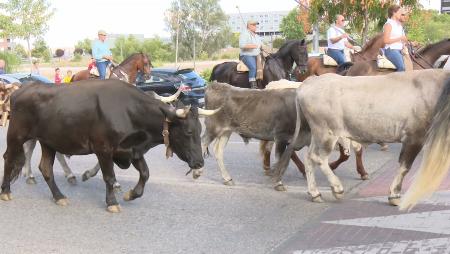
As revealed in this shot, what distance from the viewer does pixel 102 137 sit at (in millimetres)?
6891

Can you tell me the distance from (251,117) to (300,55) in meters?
6.12

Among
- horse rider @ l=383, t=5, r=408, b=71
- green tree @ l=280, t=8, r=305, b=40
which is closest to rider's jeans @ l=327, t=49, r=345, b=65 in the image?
horse rider @ l=383, t=5, r=408, b=71

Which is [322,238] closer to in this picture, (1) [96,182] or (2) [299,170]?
(2) [299,170]

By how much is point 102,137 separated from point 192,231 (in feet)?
4.85

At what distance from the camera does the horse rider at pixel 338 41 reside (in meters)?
14.0

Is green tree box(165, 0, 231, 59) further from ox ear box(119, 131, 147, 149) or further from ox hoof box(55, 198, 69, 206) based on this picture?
ox ear box(119, 131, 147, 149)

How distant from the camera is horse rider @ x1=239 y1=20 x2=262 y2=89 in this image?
13891 millimetres

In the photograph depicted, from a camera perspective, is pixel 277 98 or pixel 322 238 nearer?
pixel 322 238

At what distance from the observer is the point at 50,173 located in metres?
7.59

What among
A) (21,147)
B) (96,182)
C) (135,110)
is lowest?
(96,182)

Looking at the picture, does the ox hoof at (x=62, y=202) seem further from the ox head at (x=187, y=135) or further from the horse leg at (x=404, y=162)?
the horse leg at (x=404, y=162)

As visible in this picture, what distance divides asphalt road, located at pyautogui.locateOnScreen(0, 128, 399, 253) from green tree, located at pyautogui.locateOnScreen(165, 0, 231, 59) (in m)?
62.4

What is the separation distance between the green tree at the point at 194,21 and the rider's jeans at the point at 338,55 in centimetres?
5669

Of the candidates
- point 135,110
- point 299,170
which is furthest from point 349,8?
point 135,110
